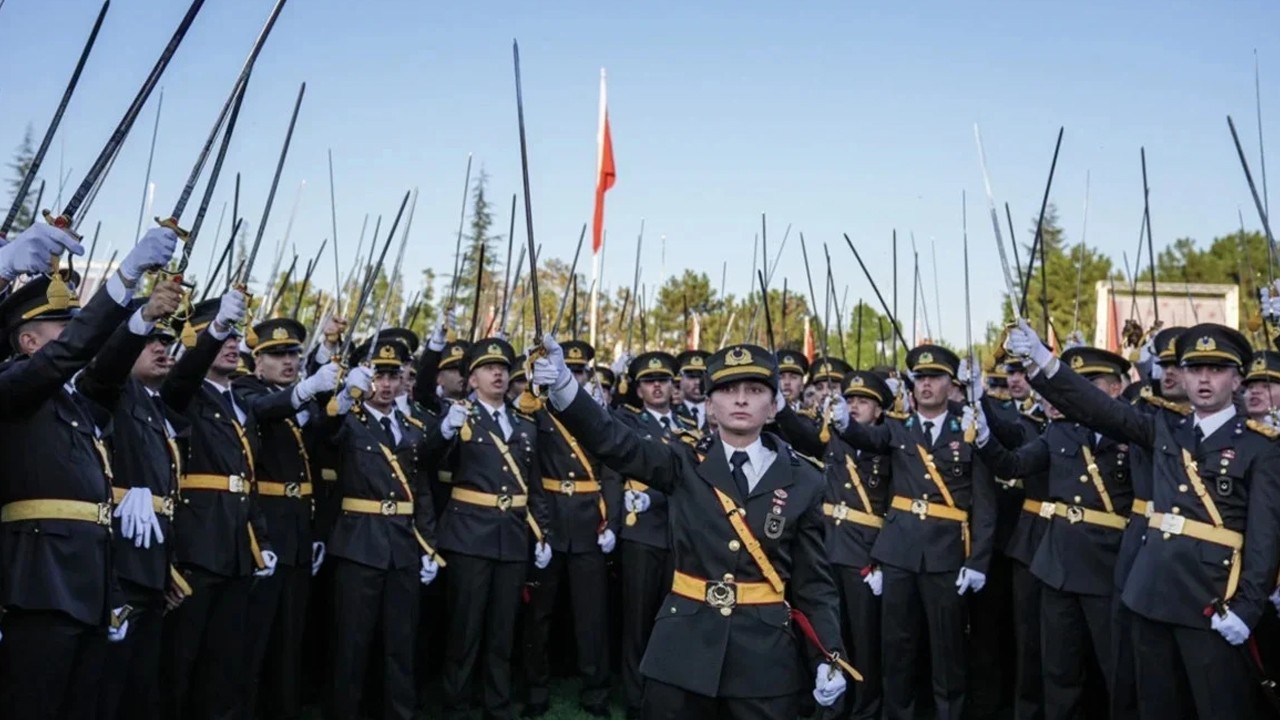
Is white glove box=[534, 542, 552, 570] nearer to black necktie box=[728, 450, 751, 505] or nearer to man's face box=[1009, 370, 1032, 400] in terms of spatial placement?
black necktie box=[728, 450, 751, 505]

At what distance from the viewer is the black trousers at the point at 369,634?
7082 millimetres

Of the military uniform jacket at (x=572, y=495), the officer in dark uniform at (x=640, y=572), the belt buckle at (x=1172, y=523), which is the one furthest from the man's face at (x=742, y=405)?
the military uniform jacket at (x=572, y=495)

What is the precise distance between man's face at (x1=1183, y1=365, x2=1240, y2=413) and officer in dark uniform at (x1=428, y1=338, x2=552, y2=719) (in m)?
4.34

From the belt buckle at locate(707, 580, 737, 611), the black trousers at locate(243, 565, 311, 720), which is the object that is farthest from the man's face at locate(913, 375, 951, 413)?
the black trousers at locate(243, 565, 311, 720)

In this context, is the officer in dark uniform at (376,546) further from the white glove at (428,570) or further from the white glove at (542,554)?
the white glove at (542,554)

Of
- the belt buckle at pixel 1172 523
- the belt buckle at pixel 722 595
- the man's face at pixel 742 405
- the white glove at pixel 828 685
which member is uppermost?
the man's face at pixel 742 405

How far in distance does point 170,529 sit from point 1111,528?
19.6 feet

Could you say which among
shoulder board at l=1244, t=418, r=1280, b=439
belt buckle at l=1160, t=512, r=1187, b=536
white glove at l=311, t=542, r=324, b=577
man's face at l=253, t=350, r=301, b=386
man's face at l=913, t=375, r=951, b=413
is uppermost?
man's face at l=253, t=350, r=301, b=386

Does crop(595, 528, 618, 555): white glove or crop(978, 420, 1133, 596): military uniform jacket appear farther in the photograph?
crop(595, 528, 618, 555): white glove

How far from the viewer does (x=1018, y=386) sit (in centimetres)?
973

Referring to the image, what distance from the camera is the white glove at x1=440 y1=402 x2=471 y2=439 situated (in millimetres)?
7414

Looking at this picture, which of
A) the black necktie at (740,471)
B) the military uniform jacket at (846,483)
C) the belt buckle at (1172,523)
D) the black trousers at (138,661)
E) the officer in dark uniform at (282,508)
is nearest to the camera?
the black necktie at (740,471)

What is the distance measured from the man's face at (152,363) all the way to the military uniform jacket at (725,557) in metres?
2.75

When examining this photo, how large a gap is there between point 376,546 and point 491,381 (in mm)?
1594
